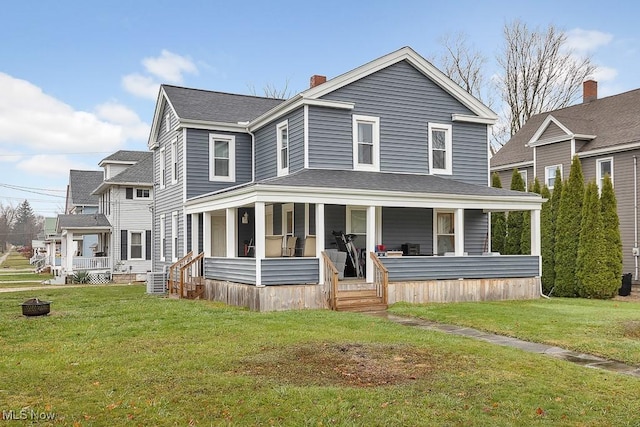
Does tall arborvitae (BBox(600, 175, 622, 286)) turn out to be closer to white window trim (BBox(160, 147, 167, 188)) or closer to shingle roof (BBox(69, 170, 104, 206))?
white window trim (BBox(160, 147, 167, 188))

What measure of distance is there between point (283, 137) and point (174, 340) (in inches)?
403

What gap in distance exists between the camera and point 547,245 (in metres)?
20.4

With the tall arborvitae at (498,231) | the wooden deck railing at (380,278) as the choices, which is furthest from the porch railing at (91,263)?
the wooden deck railing at (380,278)

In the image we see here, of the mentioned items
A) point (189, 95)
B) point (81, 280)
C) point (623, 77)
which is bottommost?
point (81, 280)

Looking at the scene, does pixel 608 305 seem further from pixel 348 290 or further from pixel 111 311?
pixel 111 311

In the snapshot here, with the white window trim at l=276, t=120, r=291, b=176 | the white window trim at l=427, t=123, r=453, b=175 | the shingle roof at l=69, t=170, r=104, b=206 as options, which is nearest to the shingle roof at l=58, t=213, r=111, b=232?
the shingle roof at l=69, t=170, r=104, b=206

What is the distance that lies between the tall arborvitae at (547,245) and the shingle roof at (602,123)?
14.7 ft

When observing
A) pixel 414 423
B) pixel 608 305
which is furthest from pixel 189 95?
pixel 414 423

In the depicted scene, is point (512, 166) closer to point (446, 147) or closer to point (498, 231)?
point (498, 231)

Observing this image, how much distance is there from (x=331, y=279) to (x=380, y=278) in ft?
4.73

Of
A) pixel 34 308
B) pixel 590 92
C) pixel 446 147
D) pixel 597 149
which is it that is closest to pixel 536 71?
pixel 590 92

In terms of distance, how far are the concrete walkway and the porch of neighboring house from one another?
85.9 inches

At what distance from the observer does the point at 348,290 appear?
48.5 feet

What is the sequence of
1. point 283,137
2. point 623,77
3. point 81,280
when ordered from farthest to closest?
point 623,77 → point 81,280 → point 283,137
